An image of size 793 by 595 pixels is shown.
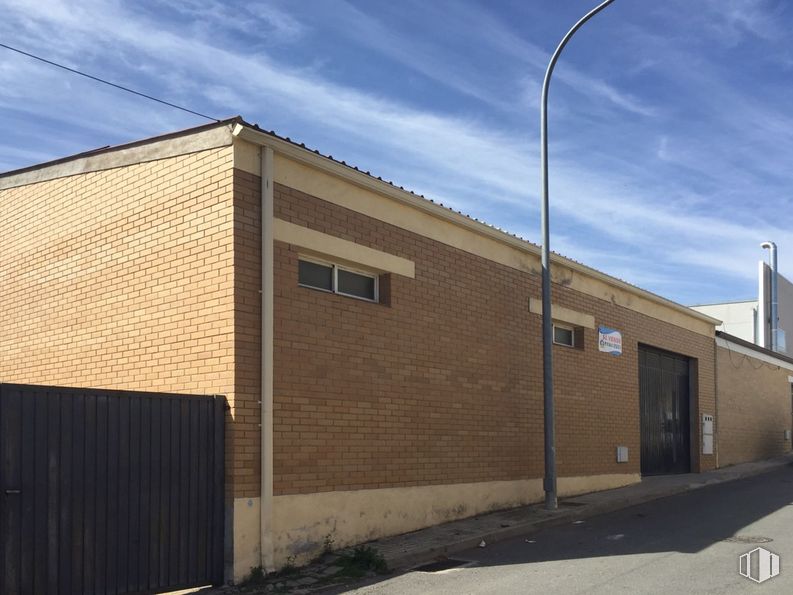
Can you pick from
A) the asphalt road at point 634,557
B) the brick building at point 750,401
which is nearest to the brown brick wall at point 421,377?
the asphalt road at point 634,557

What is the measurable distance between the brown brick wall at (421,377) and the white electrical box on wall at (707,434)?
5.79 m

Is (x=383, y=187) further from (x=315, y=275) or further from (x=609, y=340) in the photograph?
(x=609, y=340)

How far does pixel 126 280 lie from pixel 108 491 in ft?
10.4

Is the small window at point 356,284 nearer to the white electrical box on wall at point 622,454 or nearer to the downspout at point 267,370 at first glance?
the downspout at point 267,370

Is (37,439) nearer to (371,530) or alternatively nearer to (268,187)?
(268,187)

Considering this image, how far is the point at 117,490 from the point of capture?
7.66 m

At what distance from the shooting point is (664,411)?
65.4ft

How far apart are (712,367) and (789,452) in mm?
8959

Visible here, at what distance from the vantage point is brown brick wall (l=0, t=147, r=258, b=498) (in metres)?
9.00

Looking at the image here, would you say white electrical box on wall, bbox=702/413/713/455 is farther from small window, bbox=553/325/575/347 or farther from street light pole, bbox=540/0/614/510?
street light pole, bbox=540/0/614/510

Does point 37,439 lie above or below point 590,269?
below

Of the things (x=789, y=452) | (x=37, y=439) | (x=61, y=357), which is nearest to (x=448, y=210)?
(x=61, y=357)

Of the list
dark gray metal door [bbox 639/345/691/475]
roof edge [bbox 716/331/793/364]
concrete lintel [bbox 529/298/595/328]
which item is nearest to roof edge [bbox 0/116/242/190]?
concrete lintel [bbox 529/298/595/328]

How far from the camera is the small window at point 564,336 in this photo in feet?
51.1
